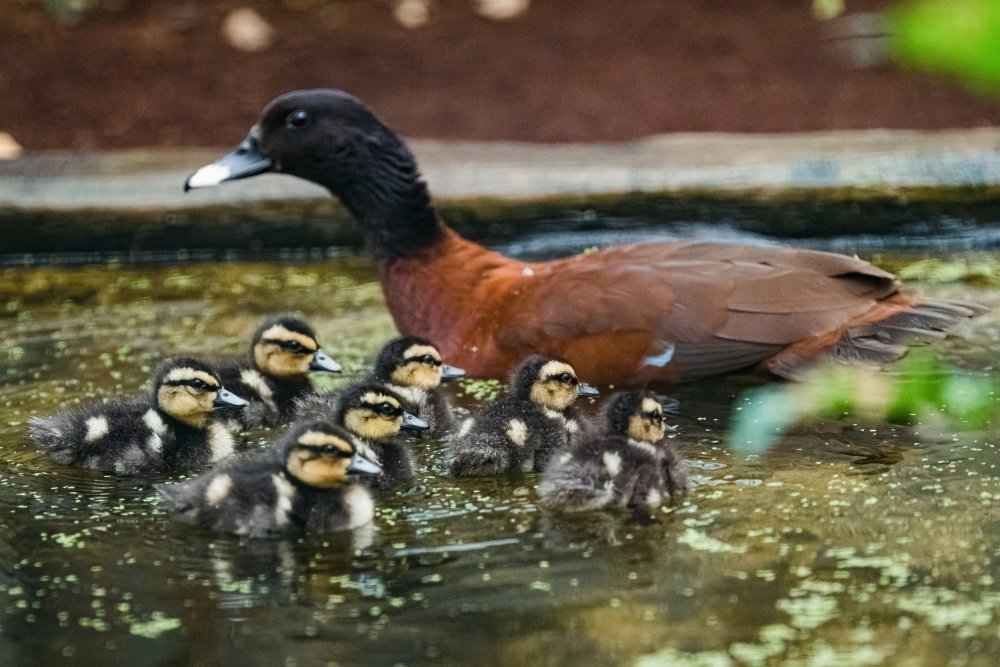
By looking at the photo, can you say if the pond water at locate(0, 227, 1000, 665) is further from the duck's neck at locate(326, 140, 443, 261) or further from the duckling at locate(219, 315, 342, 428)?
the duck's neck at locate(326, 140, 443, 261)

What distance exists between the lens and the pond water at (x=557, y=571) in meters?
2.77

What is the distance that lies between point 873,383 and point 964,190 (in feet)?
9.84

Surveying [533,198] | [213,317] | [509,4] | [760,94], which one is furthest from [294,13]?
Answer: [213,317]

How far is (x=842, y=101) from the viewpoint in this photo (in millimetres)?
9281

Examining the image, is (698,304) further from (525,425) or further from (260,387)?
(260,387)

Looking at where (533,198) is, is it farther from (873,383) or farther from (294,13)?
(294,13)

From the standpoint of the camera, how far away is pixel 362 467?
11.7 ft

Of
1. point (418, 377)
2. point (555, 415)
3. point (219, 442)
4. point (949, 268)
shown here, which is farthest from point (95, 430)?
point (949, 268)

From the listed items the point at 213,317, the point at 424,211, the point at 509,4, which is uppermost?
the point at 509,4

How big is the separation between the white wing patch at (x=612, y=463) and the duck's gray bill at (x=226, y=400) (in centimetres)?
129

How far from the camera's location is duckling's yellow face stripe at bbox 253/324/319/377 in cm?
472

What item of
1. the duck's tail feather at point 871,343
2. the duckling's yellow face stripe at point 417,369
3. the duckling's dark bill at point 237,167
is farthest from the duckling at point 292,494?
the duckling's dark bill at point 237,167

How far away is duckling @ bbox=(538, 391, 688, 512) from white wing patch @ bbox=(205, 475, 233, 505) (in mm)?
823

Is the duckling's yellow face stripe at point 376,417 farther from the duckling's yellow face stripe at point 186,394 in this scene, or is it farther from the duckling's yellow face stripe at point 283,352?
the duckling's yellow face stripe at point 283,352
